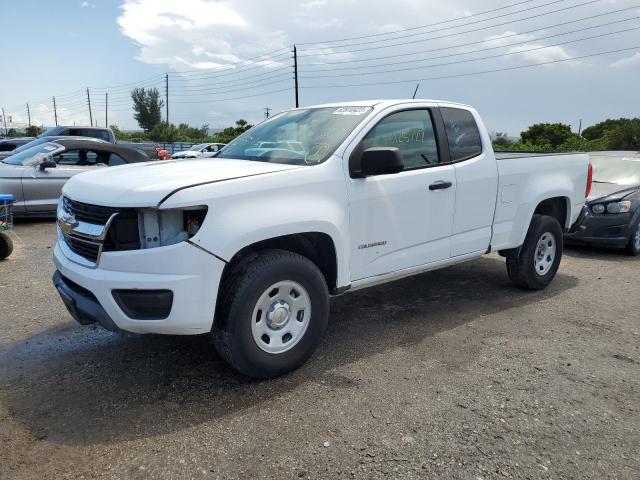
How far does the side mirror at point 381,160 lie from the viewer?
3.61 meters

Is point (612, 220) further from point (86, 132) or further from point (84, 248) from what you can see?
point (86, 132)

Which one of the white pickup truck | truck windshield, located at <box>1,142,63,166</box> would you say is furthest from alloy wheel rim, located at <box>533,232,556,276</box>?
truck windshield, located at <box>1,142,63,166</box>

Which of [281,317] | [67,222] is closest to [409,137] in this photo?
[281,317]

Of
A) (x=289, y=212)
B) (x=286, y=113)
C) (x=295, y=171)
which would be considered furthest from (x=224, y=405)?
(x=286, y=113)

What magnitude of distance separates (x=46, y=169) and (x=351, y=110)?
733 cm

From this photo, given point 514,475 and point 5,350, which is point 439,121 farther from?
point 5,350

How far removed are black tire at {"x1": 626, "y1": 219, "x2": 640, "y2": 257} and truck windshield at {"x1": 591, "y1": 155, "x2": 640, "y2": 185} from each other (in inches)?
40.6

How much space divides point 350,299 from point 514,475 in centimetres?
293

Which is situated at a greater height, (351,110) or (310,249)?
(351,110)

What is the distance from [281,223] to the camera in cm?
329

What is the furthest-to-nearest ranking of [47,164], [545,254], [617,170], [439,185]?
1. [47,164]
2. [617,170]
3. [545,254]
4. [439,185]

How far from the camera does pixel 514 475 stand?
255cm

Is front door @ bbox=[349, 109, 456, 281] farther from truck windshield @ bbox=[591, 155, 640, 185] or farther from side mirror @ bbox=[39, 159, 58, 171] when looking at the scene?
side mirror @ bbox=[39, 159, 58, 171]

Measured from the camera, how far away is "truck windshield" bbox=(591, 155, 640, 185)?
28.0 feet
